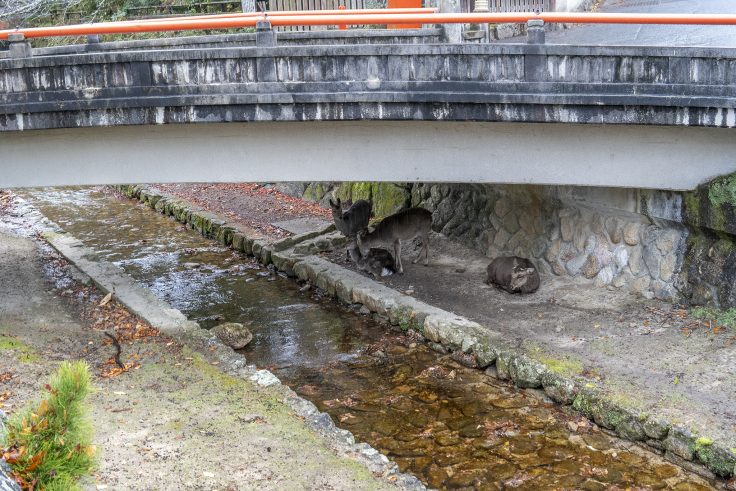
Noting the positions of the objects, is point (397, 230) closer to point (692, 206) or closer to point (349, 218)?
point (349, 218)

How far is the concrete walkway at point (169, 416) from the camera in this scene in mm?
7137

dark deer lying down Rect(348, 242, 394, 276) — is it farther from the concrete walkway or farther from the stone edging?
the concrete walkway

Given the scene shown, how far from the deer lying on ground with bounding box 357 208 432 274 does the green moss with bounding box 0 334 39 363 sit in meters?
6.06

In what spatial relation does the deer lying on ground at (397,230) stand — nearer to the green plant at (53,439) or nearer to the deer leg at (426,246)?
the deer leg at (426,246)

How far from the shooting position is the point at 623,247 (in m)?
12.1

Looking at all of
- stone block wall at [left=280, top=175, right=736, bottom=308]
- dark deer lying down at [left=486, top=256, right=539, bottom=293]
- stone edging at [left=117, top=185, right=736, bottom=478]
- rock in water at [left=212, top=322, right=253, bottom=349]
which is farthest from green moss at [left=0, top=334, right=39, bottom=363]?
stone block wall at [left=280, top=175, right=736, bottom=308]

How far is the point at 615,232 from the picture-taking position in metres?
12.2

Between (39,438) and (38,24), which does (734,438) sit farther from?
(38,24)

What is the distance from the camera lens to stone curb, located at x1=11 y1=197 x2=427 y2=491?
24.8 ft

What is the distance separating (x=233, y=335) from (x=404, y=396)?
9.70 feet

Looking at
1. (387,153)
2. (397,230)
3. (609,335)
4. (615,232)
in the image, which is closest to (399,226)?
(397,230)

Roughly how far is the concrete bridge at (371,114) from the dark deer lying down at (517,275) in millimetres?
2100

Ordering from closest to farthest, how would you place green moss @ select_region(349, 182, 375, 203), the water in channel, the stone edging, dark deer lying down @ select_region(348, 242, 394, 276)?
the stone edging < the water in channel < dark deer lying down @ select_region(348, 242, 394, 276) < green moss @ select_region(349, 182, 375, 203)

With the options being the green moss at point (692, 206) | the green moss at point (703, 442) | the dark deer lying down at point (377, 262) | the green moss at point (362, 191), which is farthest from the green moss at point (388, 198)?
the green moss at point (703, 442)
